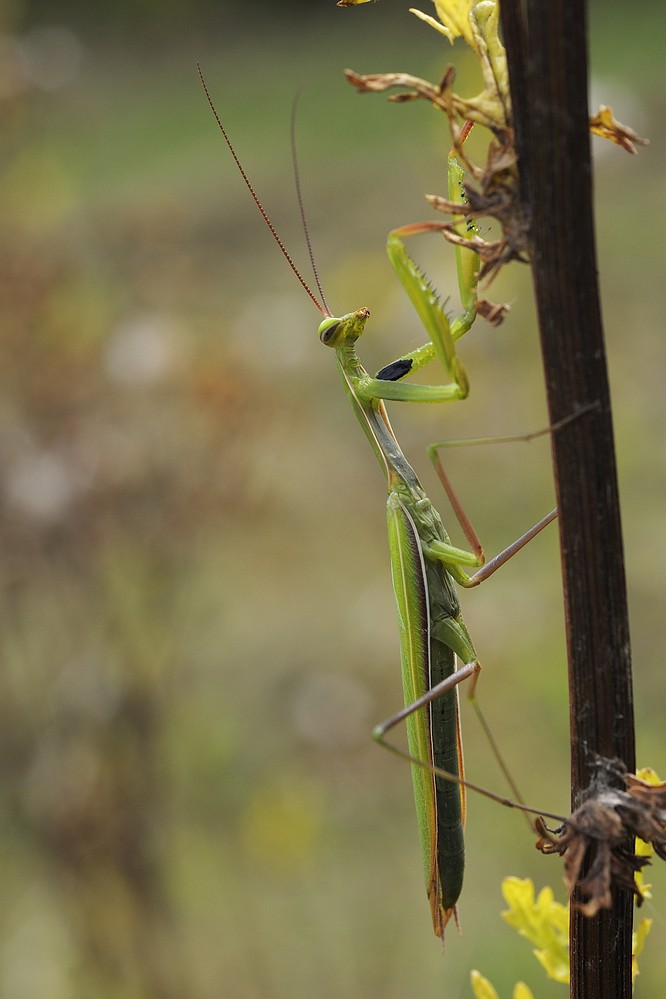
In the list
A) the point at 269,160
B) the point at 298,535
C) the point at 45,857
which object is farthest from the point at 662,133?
the point at 45,857

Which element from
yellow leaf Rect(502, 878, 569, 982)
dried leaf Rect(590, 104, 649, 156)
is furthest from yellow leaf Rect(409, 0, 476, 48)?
yellow leaf Rect(502, 878, 569, 982)

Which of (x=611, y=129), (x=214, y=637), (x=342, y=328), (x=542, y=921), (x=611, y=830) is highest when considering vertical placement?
(x=611, y=129)

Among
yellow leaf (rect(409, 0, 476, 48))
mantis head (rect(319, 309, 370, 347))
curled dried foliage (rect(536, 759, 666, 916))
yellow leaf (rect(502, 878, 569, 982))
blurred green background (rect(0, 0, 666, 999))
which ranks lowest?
blurred green background (rect(0, 0, 666, 999))

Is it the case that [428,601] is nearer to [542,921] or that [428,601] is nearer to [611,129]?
[542,921]

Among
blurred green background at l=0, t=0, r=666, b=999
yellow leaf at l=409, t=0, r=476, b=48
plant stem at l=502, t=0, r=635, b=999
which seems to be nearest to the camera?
plant stem at l=502, t=0, r=635, b=999

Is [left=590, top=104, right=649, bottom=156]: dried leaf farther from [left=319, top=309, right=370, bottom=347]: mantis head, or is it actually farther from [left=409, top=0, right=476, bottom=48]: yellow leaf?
[left=319, top=309, right=370, bottom=347]: mantis head

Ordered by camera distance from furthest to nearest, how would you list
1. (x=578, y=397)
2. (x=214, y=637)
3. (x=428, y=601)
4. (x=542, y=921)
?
(x=214, y=637)
(x=428, y=601)
(x=542, y=921)
(x=578, y=397)

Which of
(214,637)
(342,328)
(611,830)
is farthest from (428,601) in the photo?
(214,637)
